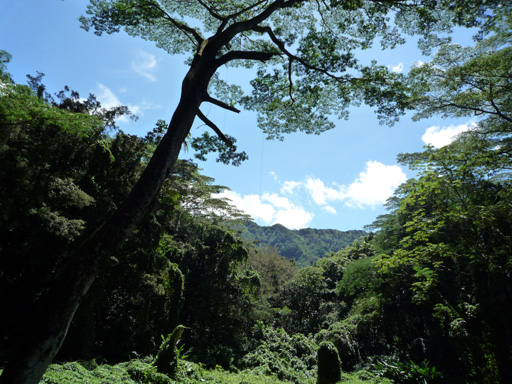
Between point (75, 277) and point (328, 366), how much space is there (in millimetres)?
12072

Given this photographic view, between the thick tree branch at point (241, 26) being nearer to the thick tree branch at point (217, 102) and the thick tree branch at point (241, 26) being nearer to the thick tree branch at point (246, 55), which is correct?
the thick tree branch at point (246, 55)

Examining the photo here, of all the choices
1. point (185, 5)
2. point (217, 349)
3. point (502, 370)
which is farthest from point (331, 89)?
point (217, 349)

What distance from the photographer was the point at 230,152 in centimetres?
541

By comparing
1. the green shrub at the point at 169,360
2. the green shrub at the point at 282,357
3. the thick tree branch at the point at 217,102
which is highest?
the thick tree branch at the point at 217,102

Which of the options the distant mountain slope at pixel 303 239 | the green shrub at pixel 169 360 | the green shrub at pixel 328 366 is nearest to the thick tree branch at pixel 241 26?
the green shrub at pixel 169 360

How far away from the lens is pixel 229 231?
689 inches

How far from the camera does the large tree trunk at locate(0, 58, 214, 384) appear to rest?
1851mm

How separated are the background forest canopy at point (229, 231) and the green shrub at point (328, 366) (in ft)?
0.40

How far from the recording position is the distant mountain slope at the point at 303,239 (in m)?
93.4

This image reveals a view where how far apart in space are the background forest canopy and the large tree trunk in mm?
12

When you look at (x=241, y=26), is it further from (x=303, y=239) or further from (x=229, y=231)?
(x=303, y=239)

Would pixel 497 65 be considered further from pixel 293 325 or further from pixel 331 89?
pixel 293 325

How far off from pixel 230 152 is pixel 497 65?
7906mm

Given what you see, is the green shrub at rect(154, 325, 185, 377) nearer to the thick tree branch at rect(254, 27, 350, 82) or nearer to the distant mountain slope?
the thick tree branch at rect(254, 27, 350, 82)
